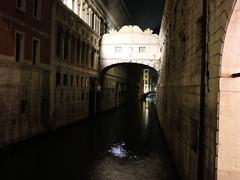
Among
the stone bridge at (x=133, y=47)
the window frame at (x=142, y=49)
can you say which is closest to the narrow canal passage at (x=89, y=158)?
the stone bridge at (x=133, y=47)

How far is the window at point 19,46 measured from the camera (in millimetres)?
14112

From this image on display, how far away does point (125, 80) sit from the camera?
47719mm

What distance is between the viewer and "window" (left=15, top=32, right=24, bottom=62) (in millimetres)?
14112

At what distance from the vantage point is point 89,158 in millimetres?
12078

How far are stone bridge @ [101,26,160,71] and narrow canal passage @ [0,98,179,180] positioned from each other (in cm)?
1174

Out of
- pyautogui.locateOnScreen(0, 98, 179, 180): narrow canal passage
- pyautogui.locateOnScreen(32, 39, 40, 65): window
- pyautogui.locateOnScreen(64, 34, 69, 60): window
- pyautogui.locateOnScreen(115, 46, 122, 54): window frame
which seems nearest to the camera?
pyautogui.locateOnScreen(0, 98, 179, 180): narrow canal passage

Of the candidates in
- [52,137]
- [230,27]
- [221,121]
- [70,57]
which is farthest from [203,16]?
[70,57]

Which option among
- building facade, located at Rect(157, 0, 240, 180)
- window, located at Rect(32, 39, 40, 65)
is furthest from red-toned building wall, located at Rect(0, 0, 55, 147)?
building facade, located at Rect(157, 0, 240, 180)

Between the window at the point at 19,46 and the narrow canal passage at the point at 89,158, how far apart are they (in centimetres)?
379

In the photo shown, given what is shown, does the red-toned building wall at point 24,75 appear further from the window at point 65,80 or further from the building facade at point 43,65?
the window at point 65,80

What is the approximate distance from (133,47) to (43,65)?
42.8ft

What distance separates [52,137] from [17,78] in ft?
12.9

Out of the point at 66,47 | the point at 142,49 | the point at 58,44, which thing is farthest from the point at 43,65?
the point at 142,49

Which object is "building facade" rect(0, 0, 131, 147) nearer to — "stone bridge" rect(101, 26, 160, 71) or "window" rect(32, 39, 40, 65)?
"window" rect(32, 39, 40, 65)
